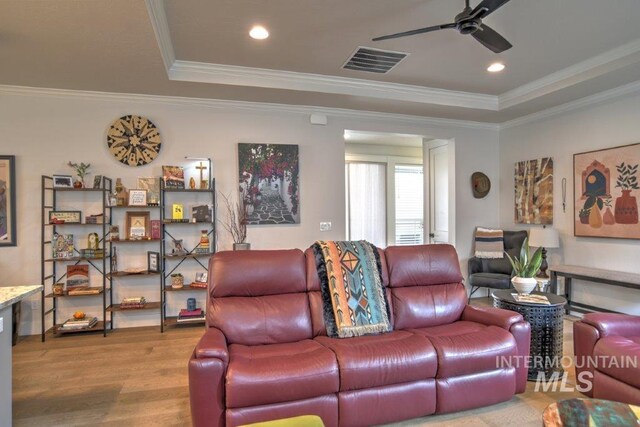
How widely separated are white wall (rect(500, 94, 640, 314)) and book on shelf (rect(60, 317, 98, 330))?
5.62 m

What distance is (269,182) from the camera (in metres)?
4.46

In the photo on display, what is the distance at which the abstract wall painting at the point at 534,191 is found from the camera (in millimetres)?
4781

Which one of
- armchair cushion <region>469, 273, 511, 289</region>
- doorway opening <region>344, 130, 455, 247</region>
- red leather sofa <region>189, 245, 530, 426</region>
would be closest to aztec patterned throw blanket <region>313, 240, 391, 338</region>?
red leather sofa <region>189, 245, 530, 426</region>

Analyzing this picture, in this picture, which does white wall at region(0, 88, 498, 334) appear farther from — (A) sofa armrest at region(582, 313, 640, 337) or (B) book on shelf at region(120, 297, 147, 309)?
(A) sofa armrest at region(582, 313, 640, 337)

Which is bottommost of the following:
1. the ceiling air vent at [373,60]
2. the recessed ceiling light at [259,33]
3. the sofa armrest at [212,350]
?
the sofa armrest at [212,350]

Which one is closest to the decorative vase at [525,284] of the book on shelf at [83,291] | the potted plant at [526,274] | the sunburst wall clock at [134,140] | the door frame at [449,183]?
the potted plant at [526,274]

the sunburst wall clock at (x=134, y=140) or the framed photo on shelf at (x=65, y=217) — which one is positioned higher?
the sunburst wall clock at (x=134, y=140)

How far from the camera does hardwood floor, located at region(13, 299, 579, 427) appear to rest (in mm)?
2285

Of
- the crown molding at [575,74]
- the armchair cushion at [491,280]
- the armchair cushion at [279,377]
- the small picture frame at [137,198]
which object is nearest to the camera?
the armchair cushion at [279,377]

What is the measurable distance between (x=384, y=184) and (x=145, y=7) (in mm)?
5352

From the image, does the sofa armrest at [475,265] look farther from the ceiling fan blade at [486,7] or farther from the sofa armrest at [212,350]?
the sofa armrest at [212,350]

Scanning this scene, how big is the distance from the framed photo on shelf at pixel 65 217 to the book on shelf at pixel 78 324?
1054 mm

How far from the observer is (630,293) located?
3912 millimetres

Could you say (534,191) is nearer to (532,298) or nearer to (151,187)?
(532,298)
